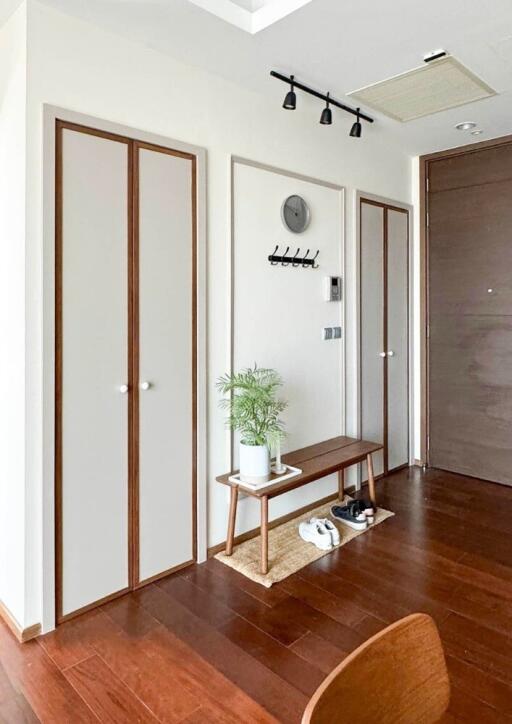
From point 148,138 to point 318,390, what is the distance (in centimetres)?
191

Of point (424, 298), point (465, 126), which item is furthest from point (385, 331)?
point (465, 126)

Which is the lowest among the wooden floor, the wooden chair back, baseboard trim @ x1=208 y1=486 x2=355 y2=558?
the wooden floor

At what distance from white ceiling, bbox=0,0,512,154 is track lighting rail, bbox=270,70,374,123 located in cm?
4

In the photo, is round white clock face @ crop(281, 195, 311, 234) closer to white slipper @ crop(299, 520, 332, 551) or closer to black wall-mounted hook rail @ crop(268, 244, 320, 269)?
black wall-mounted hook rail @ crop(268, 244, 320, 269)

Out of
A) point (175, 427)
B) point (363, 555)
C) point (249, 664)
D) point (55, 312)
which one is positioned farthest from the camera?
point (363, 555)

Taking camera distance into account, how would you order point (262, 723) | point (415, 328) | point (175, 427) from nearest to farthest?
point (262, 723) < point (175, 427) < point (415, 328)

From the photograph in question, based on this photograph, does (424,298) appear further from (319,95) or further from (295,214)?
(319,95)

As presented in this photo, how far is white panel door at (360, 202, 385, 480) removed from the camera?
3.89 meters

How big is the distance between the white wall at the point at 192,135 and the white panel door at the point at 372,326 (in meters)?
0.15

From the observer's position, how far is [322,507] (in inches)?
138

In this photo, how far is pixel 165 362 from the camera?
8.41 feet

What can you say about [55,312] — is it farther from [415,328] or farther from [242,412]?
[415,328]

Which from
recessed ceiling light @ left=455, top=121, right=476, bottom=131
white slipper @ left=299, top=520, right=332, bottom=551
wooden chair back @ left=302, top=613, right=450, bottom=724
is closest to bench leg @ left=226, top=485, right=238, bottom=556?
white slipper @ left=299, top=520, right=332, bottom=551

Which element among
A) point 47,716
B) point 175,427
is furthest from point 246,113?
point 47,716
